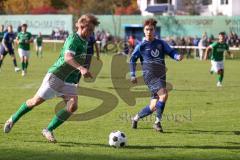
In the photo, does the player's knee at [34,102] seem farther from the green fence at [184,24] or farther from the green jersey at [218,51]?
the green fence at [184,24]

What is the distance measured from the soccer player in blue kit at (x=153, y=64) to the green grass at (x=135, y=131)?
0.45 metres

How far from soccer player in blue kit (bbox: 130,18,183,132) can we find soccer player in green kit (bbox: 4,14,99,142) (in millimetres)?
2137

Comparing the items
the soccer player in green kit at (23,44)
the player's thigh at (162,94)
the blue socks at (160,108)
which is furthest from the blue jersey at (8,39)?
the blue socks at (160,108)

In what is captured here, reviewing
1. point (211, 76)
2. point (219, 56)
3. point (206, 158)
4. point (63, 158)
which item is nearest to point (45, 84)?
point (63, 158)

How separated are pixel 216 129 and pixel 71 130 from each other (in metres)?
2.79

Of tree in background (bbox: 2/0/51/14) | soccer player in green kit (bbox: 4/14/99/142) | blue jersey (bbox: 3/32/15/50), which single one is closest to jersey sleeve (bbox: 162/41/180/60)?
soccer player in green kit (bbox: 4/14/99/142)

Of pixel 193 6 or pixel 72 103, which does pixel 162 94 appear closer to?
A: pixel 72 103

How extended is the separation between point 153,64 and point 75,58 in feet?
8.91

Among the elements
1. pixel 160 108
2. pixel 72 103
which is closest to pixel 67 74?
pixel 72 103

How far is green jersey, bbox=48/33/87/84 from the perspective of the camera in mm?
9234

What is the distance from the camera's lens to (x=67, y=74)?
31.4 feet

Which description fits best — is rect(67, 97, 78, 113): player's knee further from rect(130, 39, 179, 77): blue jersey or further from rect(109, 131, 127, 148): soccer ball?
rect(130, 39, 179, 77): blue jersey

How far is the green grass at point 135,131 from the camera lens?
8.77 m

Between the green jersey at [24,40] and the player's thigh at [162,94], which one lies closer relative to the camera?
the player's thigh at [162,94]
